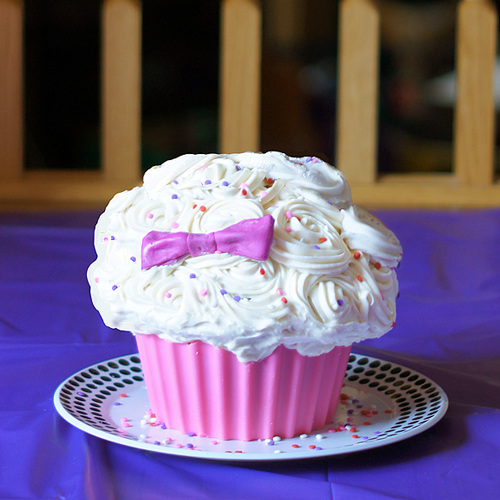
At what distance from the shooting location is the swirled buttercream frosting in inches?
38.0

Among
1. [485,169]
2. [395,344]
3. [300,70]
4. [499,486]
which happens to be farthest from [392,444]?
[300,70]

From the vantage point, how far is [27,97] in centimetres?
448

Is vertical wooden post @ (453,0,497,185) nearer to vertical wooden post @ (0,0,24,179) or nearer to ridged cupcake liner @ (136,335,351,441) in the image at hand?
vertical wooden post @ (0,0,24,179)

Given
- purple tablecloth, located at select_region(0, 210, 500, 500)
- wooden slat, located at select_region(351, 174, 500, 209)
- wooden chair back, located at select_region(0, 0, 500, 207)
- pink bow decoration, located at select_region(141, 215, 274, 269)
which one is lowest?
purple tablecloth, located at select_region(0, 210, 500, 500)

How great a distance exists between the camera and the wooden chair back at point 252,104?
115 inches

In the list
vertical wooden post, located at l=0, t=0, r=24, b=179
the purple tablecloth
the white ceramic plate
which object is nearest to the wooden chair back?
vertical wooden post, located at l=0, t=0, r=24, b=179

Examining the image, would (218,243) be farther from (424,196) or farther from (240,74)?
(424,196)

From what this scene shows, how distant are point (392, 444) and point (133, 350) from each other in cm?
71

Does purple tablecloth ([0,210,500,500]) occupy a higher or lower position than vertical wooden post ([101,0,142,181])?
lower

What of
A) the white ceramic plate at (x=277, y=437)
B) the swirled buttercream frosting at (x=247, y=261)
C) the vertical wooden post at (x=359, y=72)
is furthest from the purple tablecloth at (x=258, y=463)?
the vertical wooden post at (x=359, y=72)

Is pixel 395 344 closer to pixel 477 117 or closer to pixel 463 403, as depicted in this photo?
pixel 463 403

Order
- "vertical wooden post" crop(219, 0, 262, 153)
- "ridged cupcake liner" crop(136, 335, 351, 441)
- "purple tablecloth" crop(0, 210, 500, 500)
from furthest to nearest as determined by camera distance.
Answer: "vertical wooden post" crop(219, 0, 262, 153)
"ridged cupcake liner" crop(136, 335, 351, 441)
"purple tablecloth" crop(0, 210, 500, 500)

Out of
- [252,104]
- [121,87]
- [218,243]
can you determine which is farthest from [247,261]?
[121,87]

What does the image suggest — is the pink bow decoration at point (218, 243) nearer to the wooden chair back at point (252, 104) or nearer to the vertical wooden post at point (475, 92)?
the wooden chair back at point (252, 104)
